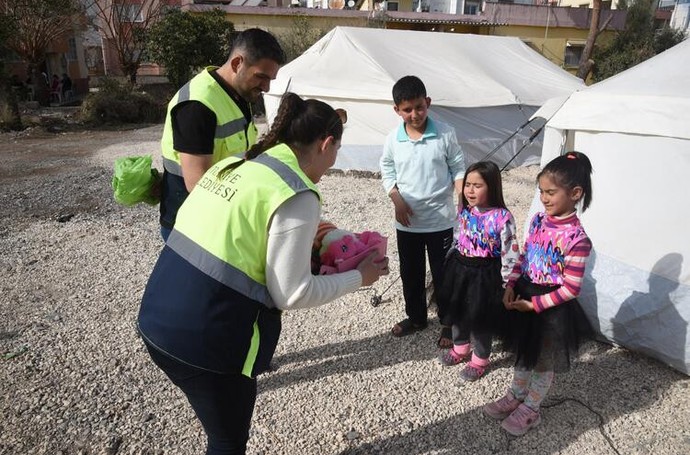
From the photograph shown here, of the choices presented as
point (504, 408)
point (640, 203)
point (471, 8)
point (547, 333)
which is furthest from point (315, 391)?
point (471, 8)

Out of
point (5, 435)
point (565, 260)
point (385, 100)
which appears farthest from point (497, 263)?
point (385, 100)

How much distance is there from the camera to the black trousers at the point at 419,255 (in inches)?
125

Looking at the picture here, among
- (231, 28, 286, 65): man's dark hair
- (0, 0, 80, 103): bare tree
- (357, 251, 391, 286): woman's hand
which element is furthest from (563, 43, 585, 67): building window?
(357, 251, 391, 286): woman's hand

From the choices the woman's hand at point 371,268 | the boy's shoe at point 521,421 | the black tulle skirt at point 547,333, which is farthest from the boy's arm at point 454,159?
the woman's hand at point 371,268

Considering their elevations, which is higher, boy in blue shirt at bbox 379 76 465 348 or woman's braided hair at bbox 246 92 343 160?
woman's braided hair at bbox 246 92 343 160

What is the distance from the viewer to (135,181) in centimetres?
250

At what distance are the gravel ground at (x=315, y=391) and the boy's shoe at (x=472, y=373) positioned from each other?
6cm

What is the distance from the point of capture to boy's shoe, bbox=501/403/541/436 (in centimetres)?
256

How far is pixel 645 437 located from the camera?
8.40ft

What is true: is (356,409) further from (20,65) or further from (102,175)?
(20,65)

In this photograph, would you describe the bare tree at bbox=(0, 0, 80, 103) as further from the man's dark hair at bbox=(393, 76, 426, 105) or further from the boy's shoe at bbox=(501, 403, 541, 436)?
the boy's shoe at bbox=(501, 403, 541, 436)

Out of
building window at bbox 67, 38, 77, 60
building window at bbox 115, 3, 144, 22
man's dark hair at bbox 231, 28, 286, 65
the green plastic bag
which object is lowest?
the green plastic bag

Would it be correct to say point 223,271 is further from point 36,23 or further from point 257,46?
point 36,23

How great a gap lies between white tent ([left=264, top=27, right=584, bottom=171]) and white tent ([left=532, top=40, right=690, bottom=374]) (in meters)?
5.20
